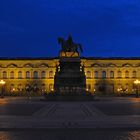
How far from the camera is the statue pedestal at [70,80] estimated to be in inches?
2758

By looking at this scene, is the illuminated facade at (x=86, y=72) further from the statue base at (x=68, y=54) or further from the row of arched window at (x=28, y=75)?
the statue base at (x=68, y=54)

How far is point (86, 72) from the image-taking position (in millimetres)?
177250

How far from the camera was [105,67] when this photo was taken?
178500 millimetres

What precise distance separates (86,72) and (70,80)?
106 meters

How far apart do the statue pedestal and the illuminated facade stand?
10056cm

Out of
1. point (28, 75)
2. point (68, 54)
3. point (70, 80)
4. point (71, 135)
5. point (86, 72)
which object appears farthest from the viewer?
point (28, 75)

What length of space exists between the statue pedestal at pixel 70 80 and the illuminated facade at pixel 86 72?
101 m

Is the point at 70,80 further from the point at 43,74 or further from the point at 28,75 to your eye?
the point at 28,75

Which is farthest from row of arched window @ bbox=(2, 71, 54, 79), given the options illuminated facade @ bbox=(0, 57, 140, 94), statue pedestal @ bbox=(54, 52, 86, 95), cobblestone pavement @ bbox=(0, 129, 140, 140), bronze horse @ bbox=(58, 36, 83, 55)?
cobblestone pavement @ bbox=(0, 129, 140, 140)

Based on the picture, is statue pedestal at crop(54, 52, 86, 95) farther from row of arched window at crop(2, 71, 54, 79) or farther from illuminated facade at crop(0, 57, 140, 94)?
row of arched window at crop(2, 71, 54, 79)

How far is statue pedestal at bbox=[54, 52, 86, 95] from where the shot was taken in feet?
230

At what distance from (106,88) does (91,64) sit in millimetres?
10957

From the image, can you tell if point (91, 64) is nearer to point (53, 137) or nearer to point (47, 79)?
point (47, 79)

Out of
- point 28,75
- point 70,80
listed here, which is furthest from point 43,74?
point 70,80
